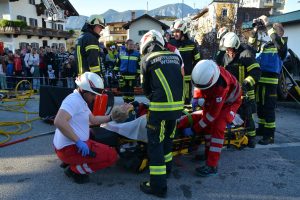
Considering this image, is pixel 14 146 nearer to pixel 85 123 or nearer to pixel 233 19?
pixel 85 123

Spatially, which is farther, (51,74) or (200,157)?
(51,74)

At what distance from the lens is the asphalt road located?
3133 mm

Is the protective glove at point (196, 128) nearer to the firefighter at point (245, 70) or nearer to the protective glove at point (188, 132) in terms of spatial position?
the protective glove at point (188, 132)

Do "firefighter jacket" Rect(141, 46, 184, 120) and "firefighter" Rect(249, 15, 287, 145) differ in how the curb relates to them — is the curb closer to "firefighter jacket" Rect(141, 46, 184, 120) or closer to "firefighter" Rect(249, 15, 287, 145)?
"firefighter" Rect(249, 15, 287, 145)

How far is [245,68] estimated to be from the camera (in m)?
4.57

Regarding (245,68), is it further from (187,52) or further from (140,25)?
(140,25)

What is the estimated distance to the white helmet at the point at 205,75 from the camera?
131 inches

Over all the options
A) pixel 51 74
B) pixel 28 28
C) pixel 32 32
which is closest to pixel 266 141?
pixel 51 74

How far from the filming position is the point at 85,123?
328cm

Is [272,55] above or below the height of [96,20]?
below

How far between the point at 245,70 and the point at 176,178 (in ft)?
7.23

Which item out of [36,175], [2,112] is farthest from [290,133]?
[2,112]

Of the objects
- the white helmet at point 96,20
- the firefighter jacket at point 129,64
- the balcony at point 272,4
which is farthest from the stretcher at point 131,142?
the balcony at point 272,4

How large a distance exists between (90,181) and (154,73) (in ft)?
5.11
